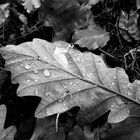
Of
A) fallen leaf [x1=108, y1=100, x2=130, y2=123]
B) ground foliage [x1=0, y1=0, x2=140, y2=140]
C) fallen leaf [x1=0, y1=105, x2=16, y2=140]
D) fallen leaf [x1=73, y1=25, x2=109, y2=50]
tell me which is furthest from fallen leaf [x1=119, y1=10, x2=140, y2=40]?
fallen leaf [x1=0, y1=105, x2=16, y2=140]

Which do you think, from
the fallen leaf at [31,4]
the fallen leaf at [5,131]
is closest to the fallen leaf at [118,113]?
the fallen leaf at [5,131]

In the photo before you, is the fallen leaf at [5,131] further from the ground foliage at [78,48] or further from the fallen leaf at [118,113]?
the fallen leaf at [118,113]

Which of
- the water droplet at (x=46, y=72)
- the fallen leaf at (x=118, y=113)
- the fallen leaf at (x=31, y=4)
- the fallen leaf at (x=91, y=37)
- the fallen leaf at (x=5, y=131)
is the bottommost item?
the fallen leaf at (x=118, y=113)

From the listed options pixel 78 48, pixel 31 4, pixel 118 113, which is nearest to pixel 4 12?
pixel 31 4

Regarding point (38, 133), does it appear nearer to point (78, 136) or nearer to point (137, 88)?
point (78, 136)

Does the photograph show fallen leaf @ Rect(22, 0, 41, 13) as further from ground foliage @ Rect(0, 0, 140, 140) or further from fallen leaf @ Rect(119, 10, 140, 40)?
fallen leaf @ Rect(119, 10, 140, 40)

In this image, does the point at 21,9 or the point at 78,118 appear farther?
the point at 21,9

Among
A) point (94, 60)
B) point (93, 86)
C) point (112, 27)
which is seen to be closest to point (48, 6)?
point (112, 27)
